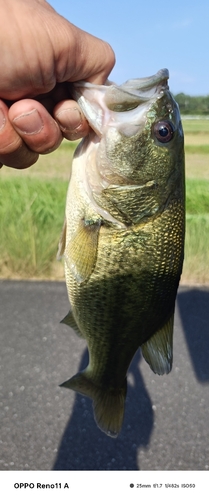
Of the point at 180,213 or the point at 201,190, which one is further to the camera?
the point at 201,190

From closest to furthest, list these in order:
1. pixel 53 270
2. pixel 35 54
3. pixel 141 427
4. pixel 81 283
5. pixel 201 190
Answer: pixel 35 54
pixel 81 283
pixel 141 427
pixel 53 270
pixel 201 190

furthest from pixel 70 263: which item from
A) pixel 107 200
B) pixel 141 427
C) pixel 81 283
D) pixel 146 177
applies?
pixel 141 427

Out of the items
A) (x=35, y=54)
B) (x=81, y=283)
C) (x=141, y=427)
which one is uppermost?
(x=35, y=54)

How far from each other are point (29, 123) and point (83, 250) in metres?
0.43

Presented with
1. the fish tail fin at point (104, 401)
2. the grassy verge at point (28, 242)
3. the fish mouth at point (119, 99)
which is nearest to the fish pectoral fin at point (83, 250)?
the fish mouth at point (119, 99)

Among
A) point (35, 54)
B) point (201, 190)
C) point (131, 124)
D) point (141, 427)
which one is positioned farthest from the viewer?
point (201, 190)

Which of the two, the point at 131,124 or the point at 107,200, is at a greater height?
the point at 131,124

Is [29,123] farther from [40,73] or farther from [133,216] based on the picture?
[133,216]

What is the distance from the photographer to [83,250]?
1.52 m

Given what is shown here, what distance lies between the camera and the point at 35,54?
1.37m

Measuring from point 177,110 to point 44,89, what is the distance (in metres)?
0.44

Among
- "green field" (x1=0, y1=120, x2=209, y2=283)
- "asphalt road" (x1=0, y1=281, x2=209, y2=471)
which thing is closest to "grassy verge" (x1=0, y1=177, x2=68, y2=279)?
"green field" (x1=0, y1=120, x2=209, y2=283)

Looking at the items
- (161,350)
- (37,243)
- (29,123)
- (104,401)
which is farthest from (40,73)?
(37,243)

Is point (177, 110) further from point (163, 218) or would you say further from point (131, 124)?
point (163, 218)
